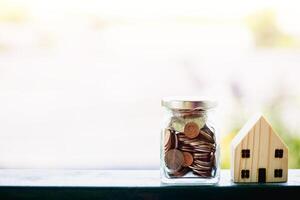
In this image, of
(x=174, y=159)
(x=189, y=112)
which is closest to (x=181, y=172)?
(x=174, y=159)

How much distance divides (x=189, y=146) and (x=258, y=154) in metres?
0.17

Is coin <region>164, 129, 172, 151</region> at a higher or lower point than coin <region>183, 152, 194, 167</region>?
higher

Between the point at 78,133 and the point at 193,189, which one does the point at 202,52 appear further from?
the point at 193,189

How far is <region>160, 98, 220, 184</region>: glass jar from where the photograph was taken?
45.3 inches

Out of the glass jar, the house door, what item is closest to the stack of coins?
the glass jar

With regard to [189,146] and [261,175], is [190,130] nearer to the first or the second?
[189,146]

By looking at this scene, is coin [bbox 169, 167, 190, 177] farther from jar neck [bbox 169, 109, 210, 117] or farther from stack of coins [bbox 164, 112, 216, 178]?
jar neck [bbox 169, 109, 210, 117]

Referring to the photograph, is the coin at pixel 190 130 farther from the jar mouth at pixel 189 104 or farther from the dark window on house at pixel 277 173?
the dark window on house at pixel 277 173

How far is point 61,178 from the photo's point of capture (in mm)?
1222

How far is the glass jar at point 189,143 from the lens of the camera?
3.78ft

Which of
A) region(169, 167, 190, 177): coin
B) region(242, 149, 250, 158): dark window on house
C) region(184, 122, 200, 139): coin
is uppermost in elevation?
region(184, 122, 200, 139): coin

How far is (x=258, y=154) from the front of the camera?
46.3 inches

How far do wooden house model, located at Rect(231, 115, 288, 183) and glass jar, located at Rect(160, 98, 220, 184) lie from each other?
5 cm

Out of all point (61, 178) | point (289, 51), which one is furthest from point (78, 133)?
point (289, 51)
